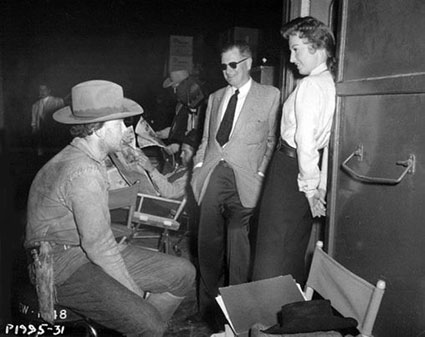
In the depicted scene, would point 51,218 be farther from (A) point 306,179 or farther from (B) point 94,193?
(A) point 306,179

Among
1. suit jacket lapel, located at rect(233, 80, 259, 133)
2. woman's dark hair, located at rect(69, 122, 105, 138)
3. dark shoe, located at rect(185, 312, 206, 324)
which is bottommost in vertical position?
dark shoe, located at rect(185, 312, 206, 324)

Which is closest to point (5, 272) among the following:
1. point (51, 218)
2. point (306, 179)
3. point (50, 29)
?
point (51, 218)

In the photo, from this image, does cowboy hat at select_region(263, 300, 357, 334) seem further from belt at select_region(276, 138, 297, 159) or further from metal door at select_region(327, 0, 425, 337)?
belt at select_region(276, 138, 297, 159)

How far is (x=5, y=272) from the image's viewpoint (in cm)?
196

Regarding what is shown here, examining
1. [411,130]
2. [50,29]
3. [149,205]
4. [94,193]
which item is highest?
[50,29]

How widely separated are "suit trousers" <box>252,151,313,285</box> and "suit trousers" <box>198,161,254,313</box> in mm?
480

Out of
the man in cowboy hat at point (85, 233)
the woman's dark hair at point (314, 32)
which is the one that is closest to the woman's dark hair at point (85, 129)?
the man in cowboy hat at point (85, 233)

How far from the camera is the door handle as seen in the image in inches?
80.1

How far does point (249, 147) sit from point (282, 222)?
32.6 inches

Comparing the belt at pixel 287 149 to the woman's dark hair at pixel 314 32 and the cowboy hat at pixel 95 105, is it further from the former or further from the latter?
the cowboy hat at pixel 95 105

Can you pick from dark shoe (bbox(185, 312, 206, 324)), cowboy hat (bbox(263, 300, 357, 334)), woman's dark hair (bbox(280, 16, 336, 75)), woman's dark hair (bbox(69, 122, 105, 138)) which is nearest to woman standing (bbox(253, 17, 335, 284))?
woman's dark hair (bbox(280, 16, 336, 75))

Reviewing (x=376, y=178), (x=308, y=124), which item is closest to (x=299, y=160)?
(x=308, y=124)

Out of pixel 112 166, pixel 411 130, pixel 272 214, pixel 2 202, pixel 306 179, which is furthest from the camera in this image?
pixel 112 166

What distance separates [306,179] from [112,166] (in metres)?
2.25
